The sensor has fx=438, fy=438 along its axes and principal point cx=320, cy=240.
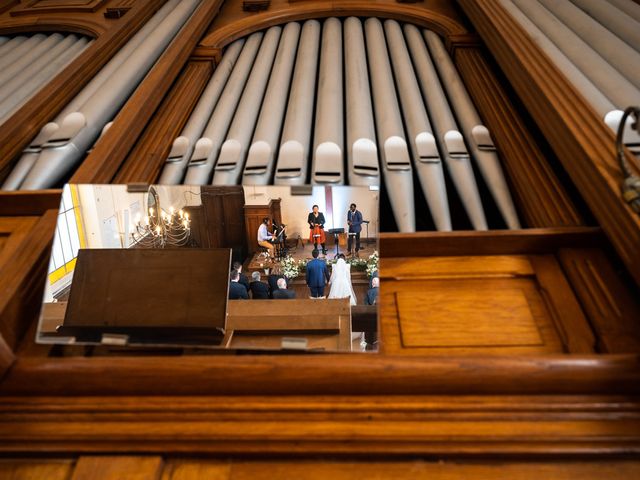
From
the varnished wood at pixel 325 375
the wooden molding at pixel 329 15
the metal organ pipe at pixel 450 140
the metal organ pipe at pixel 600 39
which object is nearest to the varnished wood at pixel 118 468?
the varnished wood at pixel 325 375

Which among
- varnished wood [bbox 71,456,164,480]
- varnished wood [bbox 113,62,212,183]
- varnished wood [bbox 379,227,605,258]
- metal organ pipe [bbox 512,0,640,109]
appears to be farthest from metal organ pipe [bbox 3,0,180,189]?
metal organ pipe [bbox 512,0,640,109]

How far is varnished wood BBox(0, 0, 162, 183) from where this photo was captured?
202cm

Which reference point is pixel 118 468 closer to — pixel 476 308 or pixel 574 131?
pixel 476 308

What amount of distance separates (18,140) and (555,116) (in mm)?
2332

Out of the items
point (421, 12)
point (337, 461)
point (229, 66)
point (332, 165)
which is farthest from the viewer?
point (421, 12)

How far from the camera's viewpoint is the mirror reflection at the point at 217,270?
1.14 meters

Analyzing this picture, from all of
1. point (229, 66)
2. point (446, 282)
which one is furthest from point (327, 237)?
point (229, 66)

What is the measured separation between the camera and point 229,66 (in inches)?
115

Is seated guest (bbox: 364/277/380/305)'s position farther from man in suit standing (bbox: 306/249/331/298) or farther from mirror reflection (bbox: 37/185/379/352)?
man in suit standing (bbox: 306/249/331/298)

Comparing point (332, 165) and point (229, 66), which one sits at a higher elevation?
point (229, 66)

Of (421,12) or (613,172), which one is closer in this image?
(613,172)

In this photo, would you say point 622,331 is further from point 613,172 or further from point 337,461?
point 337,461

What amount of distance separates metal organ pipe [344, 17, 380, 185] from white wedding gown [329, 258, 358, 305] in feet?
0.93

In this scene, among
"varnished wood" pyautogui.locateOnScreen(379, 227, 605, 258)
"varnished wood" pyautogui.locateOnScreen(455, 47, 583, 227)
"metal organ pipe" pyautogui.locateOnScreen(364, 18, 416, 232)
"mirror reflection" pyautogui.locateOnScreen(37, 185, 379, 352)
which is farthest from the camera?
"metal organ pipe" pyautogui.locateOnScreen(364, 18, 416, 232)
